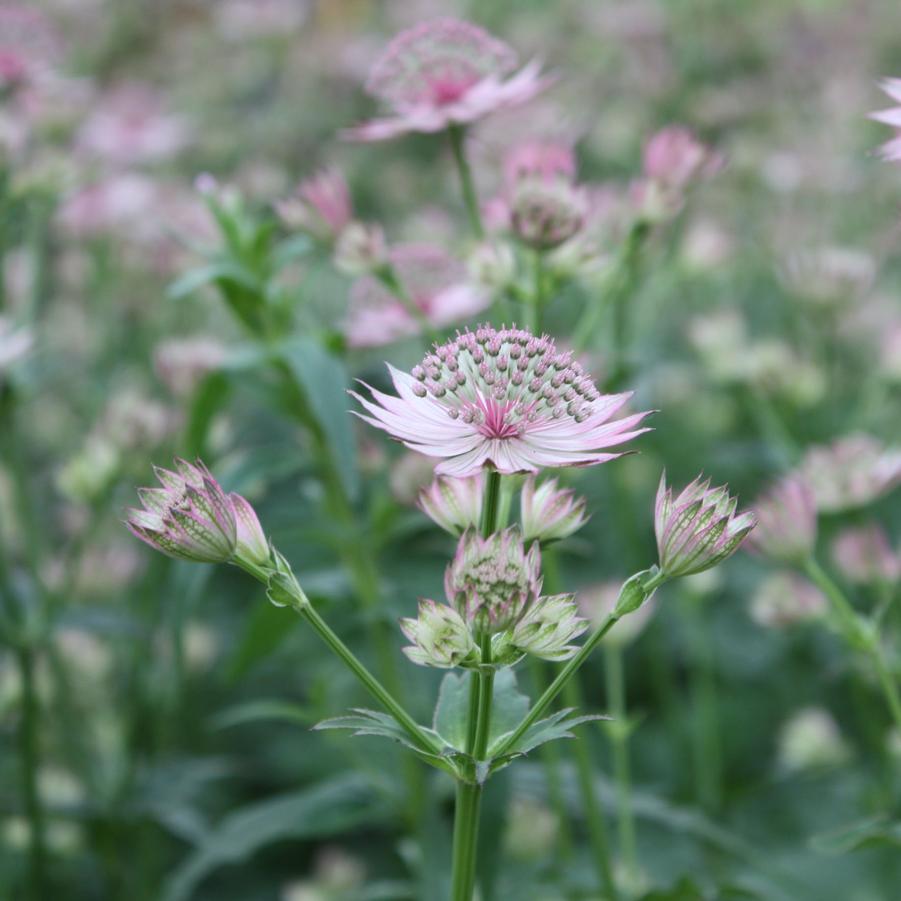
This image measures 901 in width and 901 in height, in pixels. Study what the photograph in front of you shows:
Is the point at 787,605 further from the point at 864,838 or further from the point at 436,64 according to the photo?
the point at 436,64

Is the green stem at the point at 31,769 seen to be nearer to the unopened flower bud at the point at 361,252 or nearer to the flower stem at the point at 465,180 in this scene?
the unopened flower bud at the point at 361,252

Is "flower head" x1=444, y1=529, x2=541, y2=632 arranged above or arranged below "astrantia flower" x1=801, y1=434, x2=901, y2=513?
below

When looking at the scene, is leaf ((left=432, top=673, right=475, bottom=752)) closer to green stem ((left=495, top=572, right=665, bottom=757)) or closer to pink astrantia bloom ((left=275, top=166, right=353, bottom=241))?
green stem ((left=495, top=572, right=665, bottom=757))

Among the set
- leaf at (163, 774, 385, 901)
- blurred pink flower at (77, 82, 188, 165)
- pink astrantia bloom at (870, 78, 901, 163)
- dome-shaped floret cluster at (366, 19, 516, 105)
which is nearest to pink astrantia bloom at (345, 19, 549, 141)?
dome-shaped floret cluster at (366, 19, 516, 105)

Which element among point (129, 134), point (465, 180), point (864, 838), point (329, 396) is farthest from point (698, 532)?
point (129, 134)

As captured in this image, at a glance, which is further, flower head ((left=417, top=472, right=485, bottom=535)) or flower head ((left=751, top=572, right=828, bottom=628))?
flower head ((left=751, top=572, right=828, bottom=628))

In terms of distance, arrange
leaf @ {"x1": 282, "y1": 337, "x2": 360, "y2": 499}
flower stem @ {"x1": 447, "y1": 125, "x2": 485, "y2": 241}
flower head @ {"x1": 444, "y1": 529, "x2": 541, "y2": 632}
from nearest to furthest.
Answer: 1. flower head @ {"x1": 444, "y1": 529, "x2": 541, "y2": 632}
2. leaf @ {"x1": 282, "y1": 337, "x2": 360, "y2": 499}
3. flower stem @ {"x1": 447, "y1": 125, "x2": 485, "y2": 241}

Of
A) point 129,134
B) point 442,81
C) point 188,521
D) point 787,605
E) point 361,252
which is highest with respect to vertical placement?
point 129,134

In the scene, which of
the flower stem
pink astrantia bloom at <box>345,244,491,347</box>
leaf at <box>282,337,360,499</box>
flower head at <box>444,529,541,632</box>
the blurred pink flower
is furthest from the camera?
the blurred pink flower
